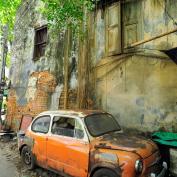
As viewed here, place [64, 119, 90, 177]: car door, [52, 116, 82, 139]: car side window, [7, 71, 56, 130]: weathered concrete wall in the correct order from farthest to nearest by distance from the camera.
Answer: [7, 71, 56, 130]: weathered concrete wall, [52, 116, 82, 139]: car side window, [64, 119, 90, 177]: car door

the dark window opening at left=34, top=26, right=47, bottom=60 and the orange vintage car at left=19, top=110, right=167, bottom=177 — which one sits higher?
the dark window opening at left=34, top=26, right=47, bottom=60

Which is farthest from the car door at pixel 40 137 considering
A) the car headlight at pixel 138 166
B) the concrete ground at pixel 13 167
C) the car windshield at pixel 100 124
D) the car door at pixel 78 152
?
the car headlight at pixel 138 166

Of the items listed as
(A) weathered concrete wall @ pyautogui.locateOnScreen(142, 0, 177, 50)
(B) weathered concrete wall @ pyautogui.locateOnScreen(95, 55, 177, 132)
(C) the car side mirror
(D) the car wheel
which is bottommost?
(D) the car wheel

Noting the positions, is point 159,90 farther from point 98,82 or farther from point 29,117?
point 29,117

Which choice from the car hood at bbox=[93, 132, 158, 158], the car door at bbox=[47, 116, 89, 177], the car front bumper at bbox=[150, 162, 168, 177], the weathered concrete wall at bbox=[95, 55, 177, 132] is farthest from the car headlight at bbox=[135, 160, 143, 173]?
the weathered concrete wall at bbox=[95, 55, 177, 132]

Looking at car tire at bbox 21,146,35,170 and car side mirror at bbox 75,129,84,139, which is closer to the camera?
car side mirror at bbox 75,129,84,139

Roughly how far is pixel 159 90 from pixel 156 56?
1.00 m

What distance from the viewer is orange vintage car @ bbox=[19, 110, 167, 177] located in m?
5.34

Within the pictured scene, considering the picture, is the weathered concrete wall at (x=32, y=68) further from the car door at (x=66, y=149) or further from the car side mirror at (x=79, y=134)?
the car side mirror at (x=79, y=134)

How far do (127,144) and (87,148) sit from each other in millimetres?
870

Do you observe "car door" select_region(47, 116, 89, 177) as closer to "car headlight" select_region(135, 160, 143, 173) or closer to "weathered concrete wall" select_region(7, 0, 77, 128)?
"car headlight" select_region(135, 160, 143, 173)

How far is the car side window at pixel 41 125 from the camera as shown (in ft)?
23.9

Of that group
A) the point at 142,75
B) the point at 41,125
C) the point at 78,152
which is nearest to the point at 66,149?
the point at 78,152

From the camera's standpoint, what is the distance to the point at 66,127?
6703mm
